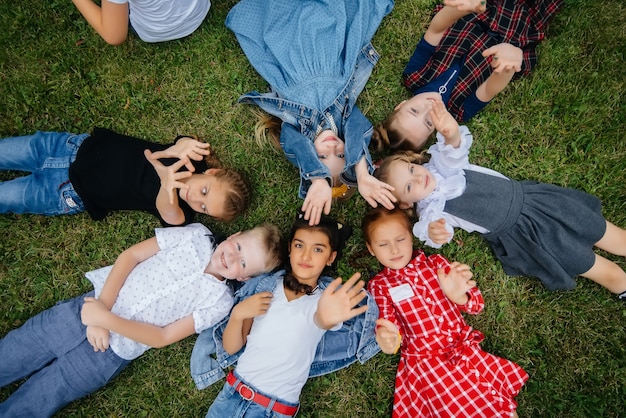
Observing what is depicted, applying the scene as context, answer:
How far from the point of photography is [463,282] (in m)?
3.23

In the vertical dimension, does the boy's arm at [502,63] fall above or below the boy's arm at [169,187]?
above

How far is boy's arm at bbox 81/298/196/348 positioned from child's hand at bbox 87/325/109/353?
0.19ft

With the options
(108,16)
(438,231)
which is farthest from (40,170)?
(438,231)

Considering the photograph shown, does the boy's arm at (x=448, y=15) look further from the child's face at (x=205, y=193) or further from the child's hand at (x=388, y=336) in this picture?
the child's hand at (x=388, y=336)

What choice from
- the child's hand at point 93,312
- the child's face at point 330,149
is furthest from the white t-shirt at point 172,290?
the child's face at point 330,149

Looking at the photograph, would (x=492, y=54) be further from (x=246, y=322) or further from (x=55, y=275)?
(x=55, y=275)

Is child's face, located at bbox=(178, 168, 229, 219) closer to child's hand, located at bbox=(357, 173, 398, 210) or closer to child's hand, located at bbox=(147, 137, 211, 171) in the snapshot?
child's hand, located at bbox=(147, 137, 211, 171)

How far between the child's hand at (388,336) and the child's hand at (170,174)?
1.61m

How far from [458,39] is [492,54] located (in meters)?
0.29

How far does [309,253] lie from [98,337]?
1564mm

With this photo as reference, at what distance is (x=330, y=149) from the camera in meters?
3.32

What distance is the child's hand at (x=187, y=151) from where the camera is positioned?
3.20 m

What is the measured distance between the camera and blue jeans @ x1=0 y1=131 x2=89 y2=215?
3412 mm

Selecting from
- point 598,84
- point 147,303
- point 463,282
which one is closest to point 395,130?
point 463,282
